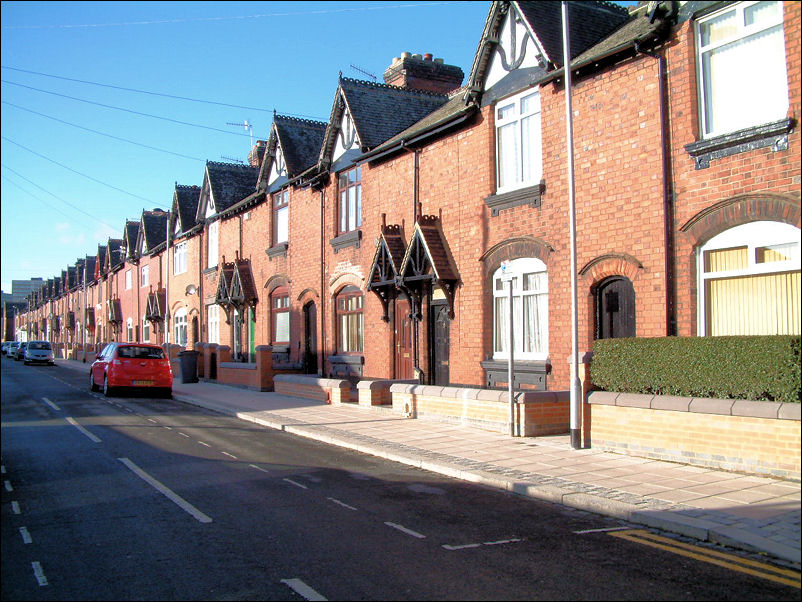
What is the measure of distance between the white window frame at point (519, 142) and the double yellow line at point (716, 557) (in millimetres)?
9404

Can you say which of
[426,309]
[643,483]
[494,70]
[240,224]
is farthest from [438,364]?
[240,224]

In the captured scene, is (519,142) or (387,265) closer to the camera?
(519,142)

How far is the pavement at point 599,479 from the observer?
21.8 feet

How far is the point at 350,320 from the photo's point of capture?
22.5 meters

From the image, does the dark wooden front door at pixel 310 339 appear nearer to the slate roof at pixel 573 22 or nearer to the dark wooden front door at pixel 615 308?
the slate roof at pixel 573 22

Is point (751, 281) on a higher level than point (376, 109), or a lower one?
lower

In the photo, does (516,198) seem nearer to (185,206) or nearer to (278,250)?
(278,250)

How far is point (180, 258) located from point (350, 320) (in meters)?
20.8

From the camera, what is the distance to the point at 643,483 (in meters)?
8.51

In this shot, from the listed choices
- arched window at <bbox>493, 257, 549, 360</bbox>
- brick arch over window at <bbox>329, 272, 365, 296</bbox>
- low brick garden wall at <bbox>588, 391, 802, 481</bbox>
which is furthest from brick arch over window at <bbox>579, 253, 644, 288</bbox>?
brick arch over window at <bbox>329, 272, 365, 296</bbox>

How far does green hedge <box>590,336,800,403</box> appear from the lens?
27.8 feet

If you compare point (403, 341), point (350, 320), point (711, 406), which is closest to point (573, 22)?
point (403, 341)

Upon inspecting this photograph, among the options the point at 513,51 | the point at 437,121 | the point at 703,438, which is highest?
the point at 513,51

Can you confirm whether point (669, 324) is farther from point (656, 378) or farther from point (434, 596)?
point (434, 596)
